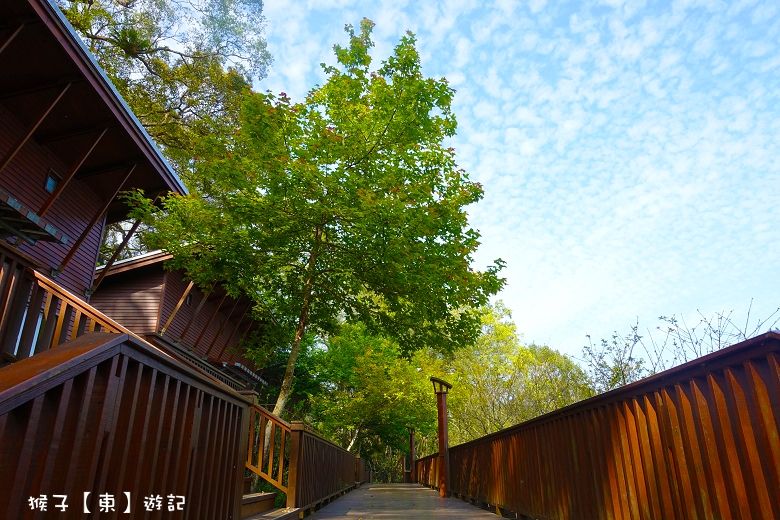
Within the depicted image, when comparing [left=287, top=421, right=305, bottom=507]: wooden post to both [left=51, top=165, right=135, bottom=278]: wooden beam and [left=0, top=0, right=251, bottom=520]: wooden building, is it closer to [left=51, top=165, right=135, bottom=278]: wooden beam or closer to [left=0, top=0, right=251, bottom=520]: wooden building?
[left=0, top=0, right=251, bottom=520]: wooden building

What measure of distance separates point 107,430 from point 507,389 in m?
16.8

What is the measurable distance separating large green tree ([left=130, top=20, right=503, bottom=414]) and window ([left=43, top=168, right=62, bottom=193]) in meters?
1.95

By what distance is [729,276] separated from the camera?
10922mm

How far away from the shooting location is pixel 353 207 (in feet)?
27.2

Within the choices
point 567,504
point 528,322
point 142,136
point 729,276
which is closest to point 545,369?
point 729,276

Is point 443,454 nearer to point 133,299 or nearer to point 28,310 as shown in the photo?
point 133,299

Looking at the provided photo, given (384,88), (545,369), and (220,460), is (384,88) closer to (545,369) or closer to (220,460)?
(220,460)

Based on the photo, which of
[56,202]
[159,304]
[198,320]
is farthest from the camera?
[198,320]

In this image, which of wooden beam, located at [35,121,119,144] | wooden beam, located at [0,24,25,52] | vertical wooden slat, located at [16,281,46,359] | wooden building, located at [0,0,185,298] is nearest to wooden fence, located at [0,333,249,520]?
vertical wooden slat, located at [16,281,46,359]

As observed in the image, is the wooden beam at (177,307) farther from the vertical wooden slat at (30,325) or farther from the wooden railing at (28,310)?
the vertical wooden slat at (30,325)

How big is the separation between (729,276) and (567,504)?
8.96m

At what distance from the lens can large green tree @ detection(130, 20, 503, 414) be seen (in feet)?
27.2

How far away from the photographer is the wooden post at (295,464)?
6004 mm

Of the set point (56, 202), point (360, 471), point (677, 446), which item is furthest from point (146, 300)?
point (677, 446)
